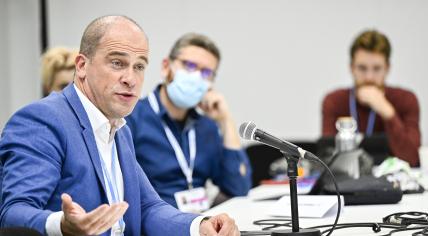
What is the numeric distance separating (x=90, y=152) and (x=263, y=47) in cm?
405

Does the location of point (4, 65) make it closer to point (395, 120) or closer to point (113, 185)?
point (395, 120)

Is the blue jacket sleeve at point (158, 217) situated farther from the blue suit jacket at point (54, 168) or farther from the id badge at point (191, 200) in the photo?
the id badge at point (191, 200)

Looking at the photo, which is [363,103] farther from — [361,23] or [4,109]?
[4,109]

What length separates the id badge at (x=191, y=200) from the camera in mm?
3166

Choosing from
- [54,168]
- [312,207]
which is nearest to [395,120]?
[312,207]

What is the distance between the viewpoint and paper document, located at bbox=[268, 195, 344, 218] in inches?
88.3

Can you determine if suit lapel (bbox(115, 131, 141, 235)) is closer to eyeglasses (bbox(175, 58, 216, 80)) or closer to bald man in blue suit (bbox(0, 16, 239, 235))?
bald man in blue suit (bbox(0, 16, 239, 235))

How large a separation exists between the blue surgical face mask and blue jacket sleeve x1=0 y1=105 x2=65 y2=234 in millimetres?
1621

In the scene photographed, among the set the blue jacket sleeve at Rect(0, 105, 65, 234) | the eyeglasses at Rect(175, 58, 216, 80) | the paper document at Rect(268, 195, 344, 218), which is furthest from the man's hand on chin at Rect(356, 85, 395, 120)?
the blue jacket sleeve at Rect(0, 105, 65, 234)

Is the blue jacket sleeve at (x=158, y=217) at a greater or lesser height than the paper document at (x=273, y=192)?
greater

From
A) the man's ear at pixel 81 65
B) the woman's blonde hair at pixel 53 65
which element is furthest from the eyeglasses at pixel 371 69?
the man's ear at pixel 81 65

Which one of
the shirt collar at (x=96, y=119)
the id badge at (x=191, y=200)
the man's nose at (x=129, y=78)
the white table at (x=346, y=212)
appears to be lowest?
the id badge at (x=191, y=200)

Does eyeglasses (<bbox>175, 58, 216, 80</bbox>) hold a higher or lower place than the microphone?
higher

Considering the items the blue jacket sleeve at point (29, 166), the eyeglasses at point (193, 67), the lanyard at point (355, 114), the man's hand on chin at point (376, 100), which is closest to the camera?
the blue jacket sleeve at point (29, 166)
